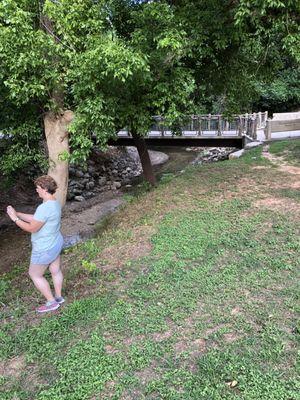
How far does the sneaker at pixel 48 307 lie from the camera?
4590mm

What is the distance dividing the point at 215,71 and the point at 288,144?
5.22m

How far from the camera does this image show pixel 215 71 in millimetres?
11180

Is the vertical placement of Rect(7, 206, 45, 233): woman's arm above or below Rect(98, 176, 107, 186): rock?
above

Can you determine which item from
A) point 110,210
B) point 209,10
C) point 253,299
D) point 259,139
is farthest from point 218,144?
point 253,299

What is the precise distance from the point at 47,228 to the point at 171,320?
1696mm

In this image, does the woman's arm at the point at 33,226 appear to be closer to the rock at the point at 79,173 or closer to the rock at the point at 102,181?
the rock at the point at 102,181

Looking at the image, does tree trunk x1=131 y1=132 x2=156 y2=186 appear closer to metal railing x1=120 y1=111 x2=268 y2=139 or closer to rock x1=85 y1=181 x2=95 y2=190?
metal railing x1=120 y1=111 x2=268 y2=139

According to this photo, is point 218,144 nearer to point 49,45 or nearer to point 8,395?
point 49,45

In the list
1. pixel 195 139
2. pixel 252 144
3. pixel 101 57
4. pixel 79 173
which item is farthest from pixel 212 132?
pixel 101 57

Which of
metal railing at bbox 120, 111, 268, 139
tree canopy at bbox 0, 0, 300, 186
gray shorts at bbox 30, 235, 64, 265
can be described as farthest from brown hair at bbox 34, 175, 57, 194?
metal railing at bbox 120, 111, 268, 139

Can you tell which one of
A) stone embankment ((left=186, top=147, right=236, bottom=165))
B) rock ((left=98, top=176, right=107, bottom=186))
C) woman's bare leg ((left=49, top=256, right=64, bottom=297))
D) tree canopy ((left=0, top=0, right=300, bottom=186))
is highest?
tree canopy ((left=0, top=0, right=300, bottom=186))

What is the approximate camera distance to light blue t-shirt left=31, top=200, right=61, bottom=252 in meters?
4.23

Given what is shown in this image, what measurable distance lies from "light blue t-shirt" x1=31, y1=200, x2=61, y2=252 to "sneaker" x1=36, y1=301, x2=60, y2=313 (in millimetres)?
752

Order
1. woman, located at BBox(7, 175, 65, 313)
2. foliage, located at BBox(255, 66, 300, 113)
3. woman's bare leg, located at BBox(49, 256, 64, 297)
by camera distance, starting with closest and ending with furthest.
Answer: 1. woman, located at BBox(7, 175, 65, 313)
2. woman's bare leg, located at BBox(49, 256, 64, 297)
3. foliage, located at BBox(255, 66, 300, 113)
